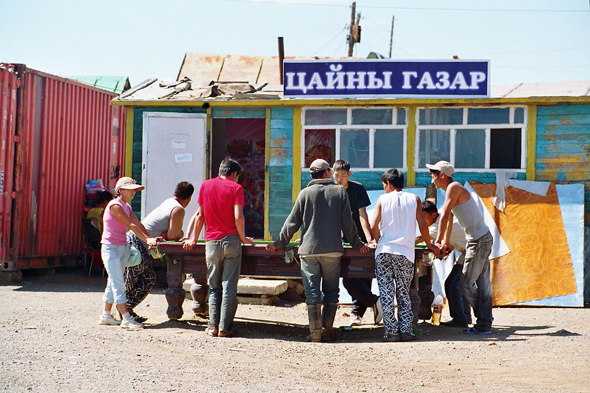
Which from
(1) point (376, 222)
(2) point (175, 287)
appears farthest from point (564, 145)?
(2) point (175, 287)

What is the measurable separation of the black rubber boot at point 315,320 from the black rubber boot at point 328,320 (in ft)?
0.34

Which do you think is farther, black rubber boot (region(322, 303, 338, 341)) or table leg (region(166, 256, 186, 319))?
table leg (region(166, 256, 186, 319))

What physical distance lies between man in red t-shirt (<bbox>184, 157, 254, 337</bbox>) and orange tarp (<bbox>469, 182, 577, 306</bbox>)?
4879 millimetres

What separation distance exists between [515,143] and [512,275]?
216 cm

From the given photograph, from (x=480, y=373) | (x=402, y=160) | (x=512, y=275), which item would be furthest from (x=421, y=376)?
(x=402, y=160)

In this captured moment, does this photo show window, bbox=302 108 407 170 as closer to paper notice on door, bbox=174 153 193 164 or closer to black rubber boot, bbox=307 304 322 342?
paper notice on door, bbox=174 153 193 164

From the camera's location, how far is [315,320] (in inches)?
262

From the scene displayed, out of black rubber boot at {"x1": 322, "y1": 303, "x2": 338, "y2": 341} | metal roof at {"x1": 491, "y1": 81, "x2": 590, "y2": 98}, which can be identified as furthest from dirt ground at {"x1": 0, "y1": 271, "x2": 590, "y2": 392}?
metal roof at {"x1": 491, "y1": 81, "x2": 590, "y2": 98}

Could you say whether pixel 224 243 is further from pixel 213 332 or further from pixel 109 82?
pixel 109 82

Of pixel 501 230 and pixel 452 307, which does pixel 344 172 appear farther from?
pixel 501 230

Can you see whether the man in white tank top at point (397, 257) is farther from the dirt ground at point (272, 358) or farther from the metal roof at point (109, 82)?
the metal roof at point (109, 82)

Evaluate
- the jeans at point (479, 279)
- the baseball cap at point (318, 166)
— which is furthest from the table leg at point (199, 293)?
the jeans at point (479, 279)

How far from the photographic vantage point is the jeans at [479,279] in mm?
7203

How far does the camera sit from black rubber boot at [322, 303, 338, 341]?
6.77 meters
